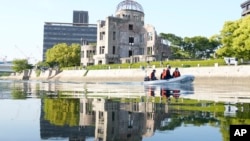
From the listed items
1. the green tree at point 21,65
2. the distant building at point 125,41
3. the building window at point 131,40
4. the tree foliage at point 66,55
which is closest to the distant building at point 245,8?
the distant building at point 125,41

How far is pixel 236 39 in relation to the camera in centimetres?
5903

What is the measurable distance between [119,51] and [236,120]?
3731 inches

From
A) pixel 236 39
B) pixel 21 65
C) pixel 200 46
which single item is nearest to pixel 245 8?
pixel 200 46

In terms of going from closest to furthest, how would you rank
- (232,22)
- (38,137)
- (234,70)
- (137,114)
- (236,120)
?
(38,137)
(236,120)
(137,114)
(234,70)
(232,22)

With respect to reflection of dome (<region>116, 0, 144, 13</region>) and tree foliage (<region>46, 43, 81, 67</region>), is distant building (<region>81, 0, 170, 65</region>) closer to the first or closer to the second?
reflection of dome (<region>116, 0, 144, 13</region>)

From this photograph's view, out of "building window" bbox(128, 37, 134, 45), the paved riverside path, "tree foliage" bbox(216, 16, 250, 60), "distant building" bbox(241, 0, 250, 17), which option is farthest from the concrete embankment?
"distant building" bbox(241, 0, 250, 17)

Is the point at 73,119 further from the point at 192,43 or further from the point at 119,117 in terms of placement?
the point at 192,43

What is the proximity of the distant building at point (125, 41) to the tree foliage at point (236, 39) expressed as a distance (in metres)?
33.6

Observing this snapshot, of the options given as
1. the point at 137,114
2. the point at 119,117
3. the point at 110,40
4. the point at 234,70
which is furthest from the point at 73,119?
the point at 110,40

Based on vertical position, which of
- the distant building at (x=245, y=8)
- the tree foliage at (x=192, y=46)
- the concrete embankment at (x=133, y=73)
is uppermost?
the distant building at (x=245, y=8)

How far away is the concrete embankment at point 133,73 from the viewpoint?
164ft

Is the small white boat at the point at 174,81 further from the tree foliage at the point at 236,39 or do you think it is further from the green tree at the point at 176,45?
the green tree at the point at 176,45

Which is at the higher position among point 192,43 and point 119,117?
point 192,43

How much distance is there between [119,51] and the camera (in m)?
103
